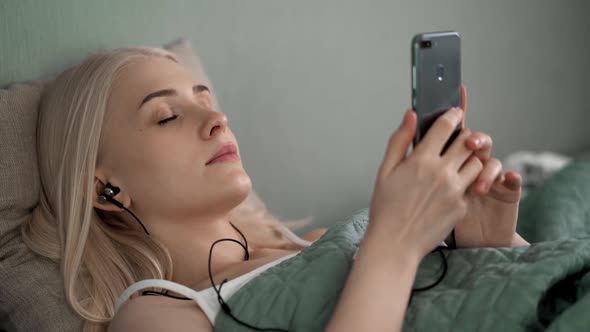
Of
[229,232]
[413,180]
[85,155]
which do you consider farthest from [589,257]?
[85,155]

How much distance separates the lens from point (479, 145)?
926 millimetres

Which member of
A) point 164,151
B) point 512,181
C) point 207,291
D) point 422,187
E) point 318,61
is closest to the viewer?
point 422,187

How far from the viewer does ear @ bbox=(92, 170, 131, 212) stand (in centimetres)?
132

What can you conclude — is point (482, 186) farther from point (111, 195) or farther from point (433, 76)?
point (111, 195)

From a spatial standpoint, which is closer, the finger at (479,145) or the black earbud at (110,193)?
the finger at (479,145)

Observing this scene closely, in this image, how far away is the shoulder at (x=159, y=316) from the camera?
104 centimetres

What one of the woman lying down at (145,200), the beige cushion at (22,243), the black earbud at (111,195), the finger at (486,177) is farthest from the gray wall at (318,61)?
the finger at (486,177)

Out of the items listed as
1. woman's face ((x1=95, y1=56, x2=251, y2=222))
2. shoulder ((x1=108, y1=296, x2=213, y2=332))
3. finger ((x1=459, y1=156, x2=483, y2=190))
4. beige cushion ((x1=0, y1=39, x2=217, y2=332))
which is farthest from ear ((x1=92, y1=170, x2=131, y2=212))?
finger ((x1=459, y1=156, x2=483, y2=190))

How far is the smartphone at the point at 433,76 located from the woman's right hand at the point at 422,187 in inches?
1.3

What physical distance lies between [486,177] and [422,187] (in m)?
0.10

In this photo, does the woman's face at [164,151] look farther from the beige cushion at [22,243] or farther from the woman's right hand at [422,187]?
the woman's right hand at [422,187]

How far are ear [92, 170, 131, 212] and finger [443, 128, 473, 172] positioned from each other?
674 millimetres

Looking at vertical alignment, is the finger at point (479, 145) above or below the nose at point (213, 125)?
above

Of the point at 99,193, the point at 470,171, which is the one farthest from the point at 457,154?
the point at 99,193
